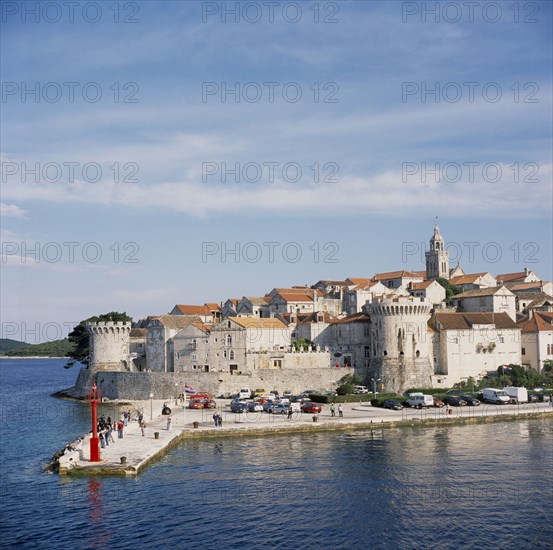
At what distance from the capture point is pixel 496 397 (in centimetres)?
7012

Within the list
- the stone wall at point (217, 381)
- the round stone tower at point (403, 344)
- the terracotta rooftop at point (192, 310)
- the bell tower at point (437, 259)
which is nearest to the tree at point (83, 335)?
the terracotta rooftop at point (192, 310)

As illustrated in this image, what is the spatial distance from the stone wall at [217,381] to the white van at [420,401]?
1371 centimetres

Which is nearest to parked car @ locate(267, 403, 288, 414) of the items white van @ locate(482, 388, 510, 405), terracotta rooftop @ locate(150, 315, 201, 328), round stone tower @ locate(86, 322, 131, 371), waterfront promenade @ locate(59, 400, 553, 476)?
waterfront promenade @ locate(59, 400, 553, 476)

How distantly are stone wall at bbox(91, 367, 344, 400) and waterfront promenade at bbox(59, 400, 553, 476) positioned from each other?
16.9 ft

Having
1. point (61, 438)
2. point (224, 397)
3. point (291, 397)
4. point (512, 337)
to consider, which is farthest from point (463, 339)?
point (61, 438)

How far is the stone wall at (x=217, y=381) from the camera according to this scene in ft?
251

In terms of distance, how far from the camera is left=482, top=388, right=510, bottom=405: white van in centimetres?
6981

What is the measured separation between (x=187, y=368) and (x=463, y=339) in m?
31.3

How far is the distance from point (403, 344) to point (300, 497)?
4533cm

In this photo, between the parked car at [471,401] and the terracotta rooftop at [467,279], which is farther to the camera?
the terracotta rooftop at [467,279]

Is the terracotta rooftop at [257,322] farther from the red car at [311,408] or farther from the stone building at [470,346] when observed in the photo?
the red car at [311,408]

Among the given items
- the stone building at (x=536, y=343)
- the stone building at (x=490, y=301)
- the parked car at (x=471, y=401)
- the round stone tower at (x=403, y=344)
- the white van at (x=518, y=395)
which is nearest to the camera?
the parked car at (x=471, y=401)

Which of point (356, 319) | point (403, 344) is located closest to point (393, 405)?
point (403, 344)

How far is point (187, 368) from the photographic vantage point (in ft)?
267
